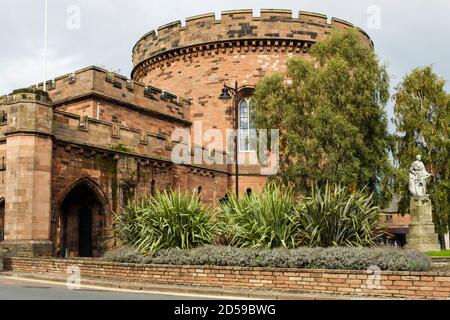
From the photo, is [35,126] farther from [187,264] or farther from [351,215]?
[351,215]

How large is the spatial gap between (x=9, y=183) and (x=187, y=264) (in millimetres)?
7683

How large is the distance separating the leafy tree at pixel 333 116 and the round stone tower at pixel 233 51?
5.75m

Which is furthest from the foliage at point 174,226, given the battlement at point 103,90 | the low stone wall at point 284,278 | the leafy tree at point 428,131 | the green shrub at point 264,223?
the leafy tree at point 428,131

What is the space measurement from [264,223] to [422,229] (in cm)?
897

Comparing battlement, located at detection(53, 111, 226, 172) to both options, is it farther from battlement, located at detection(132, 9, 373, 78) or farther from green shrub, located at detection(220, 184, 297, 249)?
green shrub, located at detection(220, 184, 297, 249)

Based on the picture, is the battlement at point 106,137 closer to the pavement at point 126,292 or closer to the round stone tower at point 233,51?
the round stone tower at point 233,51

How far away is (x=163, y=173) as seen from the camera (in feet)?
77.6

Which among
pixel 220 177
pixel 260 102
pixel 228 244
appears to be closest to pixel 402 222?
pixel 220 177

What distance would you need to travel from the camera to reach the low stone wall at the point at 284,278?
9.67 meters

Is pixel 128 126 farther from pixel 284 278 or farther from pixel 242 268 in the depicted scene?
pixel 284 278

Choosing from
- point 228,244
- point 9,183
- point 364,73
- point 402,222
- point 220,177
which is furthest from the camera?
point 402,222

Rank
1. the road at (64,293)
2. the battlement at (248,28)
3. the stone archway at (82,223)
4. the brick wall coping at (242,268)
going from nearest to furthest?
the brick wall coping at (242,268) → the road at (64,293) → the stone archway at (82,223) → the battlement at (248,28)

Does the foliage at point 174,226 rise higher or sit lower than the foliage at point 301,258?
higher

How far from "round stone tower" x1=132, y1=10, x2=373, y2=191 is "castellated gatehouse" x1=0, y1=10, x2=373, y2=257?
6 cm
